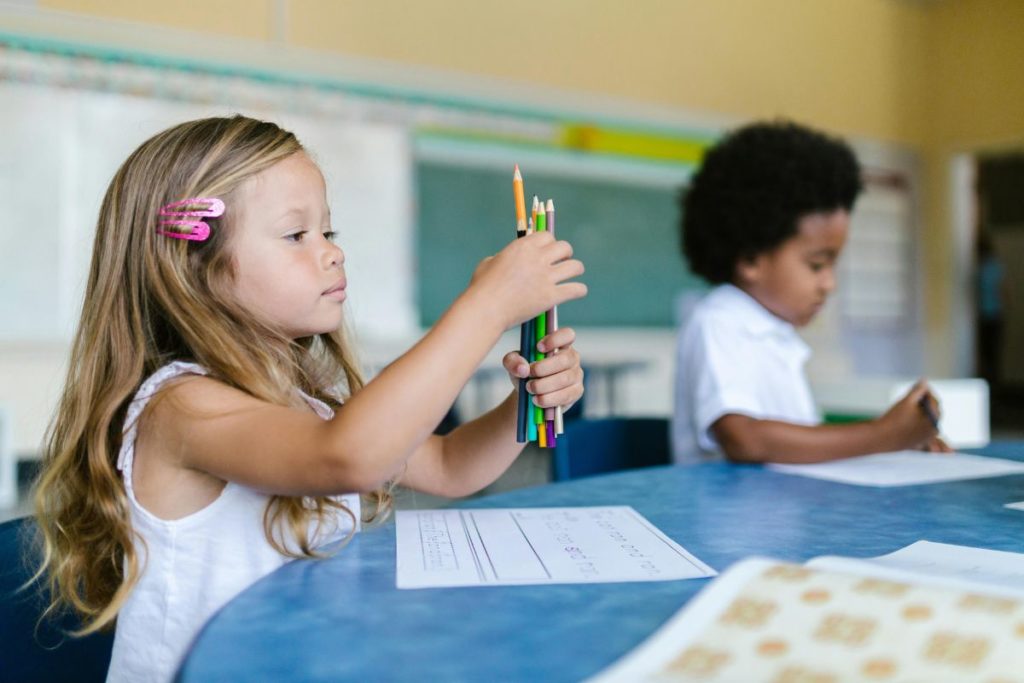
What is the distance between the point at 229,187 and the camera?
0.85 m

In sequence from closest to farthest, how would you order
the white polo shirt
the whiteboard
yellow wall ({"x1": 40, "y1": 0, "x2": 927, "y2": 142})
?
the white polo shirt → the whiteboard → yellow wall ({"x1": 40, "y1": 0, "x2": 927, "y2": 142})

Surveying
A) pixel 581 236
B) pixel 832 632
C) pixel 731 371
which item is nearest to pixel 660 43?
pixel 581 236

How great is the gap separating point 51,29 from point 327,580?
3067 millimetres

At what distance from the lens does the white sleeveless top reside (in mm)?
762

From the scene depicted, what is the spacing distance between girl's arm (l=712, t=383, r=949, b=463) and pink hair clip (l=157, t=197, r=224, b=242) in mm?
805

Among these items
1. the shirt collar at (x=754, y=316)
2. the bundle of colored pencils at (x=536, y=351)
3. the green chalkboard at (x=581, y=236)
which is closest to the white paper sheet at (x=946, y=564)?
the bundle of colored pencils at (x=536, y=351)

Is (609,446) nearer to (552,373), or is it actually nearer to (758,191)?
(758,191)

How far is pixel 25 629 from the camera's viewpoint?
719 millimetres

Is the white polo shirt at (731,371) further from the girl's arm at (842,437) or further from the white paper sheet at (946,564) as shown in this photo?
the white paper sheet at (946,564)

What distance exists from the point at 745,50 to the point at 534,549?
14.8 ft

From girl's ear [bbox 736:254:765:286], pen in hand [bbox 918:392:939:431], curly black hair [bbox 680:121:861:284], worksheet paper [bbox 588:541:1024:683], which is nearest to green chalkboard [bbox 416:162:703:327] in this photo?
curly black hair [bbox 680:121:861:284]

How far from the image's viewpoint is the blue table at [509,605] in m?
0.49

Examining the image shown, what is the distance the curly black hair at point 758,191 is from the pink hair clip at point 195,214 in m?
1.08

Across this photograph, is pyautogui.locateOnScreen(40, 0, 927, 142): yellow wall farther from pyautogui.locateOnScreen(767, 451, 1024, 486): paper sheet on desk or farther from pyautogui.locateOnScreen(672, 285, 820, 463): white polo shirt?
pyautogui.locateOnScreen(767, 451, 1024, 486): paper sheet on desk
